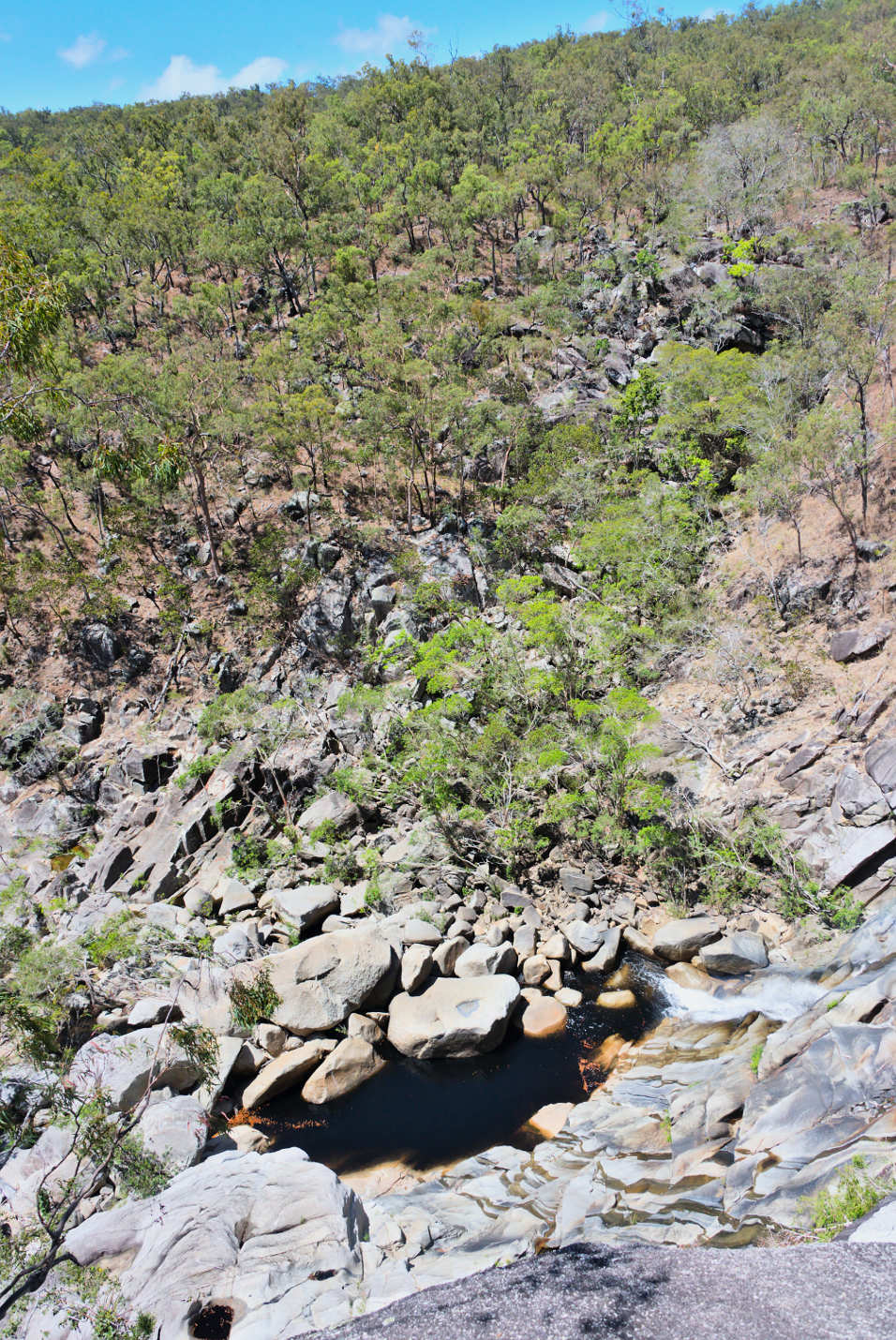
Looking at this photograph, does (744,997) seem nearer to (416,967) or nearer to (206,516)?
(416,967)

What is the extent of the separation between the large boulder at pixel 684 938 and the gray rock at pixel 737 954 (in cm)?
38

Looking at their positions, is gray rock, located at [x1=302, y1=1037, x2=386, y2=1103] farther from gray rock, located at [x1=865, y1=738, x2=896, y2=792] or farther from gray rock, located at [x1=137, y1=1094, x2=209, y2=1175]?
gray rock, located at [x1=865, y1=738, x2=896, y2=792]

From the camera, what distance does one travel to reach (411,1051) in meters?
17.8

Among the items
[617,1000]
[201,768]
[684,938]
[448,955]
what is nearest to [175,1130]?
[448,955]

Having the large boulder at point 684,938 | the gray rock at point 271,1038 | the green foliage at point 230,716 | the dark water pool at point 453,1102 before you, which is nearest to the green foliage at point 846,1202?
the dark water pool at point 453,1102

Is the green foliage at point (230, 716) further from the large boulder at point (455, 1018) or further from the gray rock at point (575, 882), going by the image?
the large boulder at point (455, 1018)

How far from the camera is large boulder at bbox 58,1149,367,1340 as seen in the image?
959 centimetres

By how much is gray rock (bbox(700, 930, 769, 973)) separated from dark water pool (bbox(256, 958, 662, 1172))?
6.29ft

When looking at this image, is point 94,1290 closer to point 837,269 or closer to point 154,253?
point 837,269

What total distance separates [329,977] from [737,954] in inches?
436

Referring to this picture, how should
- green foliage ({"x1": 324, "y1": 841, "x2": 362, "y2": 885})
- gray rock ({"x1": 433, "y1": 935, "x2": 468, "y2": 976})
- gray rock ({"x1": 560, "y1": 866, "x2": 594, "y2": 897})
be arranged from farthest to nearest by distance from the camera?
green foliage ({"x1": 324, "y1": 841, "x2": 362, "y2": 885}) → gray rock ({"x1": 560, "y1": 866, "x2": 594, "y2": 897}) → gray rock ({"x1": 433, "y1": 935, "x2": 468, "y2": 976})

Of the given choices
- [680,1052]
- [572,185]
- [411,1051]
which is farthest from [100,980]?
[572,185]

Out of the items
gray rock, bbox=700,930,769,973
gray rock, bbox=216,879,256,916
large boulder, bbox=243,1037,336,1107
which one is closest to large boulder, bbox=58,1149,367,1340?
large boulder, bbox=243,1037,336,1107

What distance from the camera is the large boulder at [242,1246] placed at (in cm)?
959
